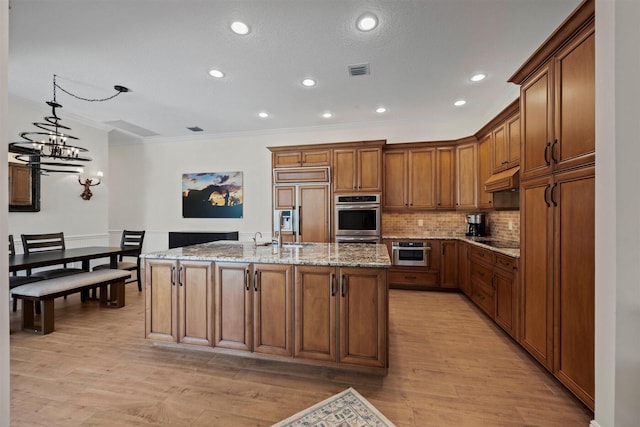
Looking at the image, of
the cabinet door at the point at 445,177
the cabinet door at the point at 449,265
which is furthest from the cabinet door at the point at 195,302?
the cabinet door at the point at 445,177

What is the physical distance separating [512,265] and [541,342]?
28.6 inches

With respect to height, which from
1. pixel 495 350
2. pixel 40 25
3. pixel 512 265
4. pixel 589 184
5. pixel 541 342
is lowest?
pixel 495 350

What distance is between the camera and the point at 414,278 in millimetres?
4531

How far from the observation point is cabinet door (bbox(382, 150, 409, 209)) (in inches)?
189

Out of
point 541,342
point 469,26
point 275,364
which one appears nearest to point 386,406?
point 275,364

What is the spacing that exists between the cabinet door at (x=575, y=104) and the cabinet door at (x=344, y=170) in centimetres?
287

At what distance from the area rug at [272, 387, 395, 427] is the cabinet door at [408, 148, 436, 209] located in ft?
11.6

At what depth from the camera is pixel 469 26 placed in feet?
7.89

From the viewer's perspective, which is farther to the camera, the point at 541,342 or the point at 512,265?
the point at 512,265

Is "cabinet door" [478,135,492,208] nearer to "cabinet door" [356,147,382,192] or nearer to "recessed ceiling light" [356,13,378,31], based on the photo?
"cabinet door" [356,147,382,192]

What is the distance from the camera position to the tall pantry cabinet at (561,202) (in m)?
1.68

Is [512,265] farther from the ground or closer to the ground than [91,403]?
farther from the ground

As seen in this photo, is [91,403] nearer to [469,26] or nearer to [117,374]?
[117,374]
